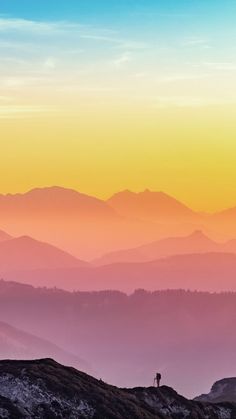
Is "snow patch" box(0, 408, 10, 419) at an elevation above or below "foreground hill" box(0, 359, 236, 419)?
below

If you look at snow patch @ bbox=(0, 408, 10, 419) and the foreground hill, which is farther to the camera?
the foreground hill

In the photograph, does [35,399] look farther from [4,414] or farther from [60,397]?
[4,414]

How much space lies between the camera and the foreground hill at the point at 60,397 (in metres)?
109

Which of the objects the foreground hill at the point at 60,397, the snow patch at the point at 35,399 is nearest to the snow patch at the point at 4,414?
the foreground hill at the point at 60,397

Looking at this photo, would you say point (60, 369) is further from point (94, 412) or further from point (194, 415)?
point (194, 415)

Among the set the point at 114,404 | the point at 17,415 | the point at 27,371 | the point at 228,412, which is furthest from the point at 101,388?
the point at 228,412

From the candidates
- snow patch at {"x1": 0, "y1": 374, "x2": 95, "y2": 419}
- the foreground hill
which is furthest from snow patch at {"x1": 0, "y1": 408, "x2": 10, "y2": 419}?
snow patch at {"x1": 0, "y1": 374, "x2": 95, "y2": 419}

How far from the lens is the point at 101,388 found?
12481 cm

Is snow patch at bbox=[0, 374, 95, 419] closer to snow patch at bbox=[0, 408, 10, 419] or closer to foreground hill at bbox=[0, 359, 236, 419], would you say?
foreground hill at bbox=[0, 359, 236, 419]

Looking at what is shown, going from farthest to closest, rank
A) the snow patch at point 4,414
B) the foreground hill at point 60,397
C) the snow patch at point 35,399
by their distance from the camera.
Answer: the snow patch at point 35,399
the foreground hill at point 60,397
the snow patch at point 4,414

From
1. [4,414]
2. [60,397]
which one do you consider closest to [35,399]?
[60,397]

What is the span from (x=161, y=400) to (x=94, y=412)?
1102 inches

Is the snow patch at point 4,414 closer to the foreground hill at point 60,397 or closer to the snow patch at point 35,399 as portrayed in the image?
the foreground hill at point 60,397

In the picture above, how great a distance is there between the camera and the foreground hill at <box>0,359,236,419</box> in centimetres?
10900
